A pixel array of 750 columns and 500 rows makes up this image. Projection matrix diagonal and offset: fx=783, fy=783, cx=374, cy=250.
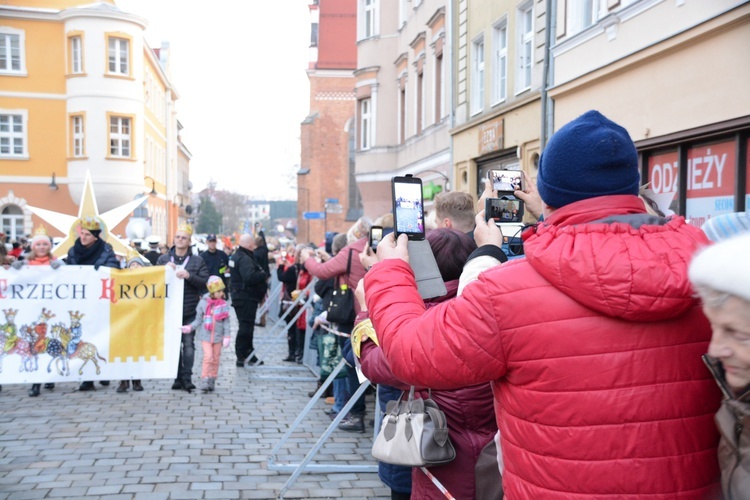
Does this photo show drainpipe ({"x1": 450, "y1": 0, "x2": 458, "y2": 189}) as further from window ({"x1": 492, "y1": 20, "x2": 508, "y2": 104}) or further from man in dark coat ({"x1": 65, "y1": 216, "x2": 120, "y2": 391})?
man in dark coat ({"x1": 65, "y1": 216, "x2": 120, "y2": 391})

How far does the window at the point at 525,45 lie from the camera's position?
15.8m

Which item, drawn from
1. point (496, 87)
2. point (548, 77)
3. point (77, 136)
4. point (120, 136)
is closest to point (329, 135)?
point (120, 136)

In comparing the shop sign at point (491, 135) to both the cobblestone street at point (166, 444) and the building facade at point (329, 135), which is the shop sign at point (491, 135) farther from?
the building facade at point (329, 135)

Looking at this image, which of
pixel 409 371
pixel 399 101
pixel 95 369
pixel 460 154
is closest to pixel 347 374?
pixel 95 369

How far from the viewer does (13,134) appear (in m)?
40.9

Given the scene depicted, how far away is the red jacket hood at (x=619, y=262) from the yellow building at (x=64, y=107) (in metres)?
41.0

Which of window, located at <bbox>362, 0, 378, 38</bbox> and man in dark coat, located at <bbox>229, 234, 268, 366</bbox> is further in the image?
window, located at <bbox>362, 0, 378, 38</bbox>

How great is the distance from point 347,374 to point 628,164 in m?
6.34

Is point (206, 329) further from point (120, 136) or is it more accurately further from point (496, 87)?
point (120, 136)

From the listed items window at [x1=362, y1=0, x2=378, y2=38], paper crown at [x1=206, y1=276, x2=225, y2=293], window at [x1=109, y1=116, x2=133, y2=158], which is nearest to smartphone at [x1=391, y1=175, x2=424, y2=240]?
paper crown at [x1=206, y1=276, x2=225, y2=293]

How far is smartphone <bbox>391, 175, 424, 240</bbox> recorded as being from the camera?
8.30 feet

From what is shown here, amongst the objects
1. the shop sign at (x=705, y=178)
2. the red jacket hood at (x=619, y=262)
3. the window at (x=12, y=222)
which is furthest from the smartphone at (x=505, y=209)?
the window at (x=12, y=222)

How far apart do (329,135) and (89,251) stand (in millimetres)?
42131

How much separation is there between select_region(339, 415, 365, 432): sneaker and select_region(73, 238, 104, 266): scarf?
4.24 m
